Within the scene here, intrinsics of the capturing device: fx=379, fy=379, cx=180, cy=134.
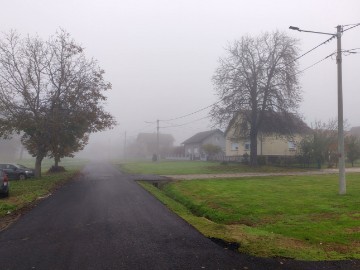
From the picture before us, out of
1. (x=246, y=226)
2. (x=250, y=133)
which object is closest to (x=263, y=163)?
(x=250, y=133)

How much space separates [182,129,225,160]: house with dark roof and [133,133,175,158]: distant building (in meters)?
16.8

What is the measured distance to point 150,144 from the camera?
10681cm

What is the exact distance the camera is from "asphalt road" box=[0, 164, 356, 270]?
264 inches

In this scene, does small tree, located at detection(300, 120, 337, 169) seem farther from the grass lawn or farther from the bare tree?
the grass lawn

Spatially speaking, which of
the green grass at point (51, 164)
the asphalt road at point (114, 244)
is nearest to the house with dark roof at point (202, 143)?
the green grass at point (51, 164)

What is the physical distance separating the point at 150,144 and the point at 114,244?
9887 centimetres

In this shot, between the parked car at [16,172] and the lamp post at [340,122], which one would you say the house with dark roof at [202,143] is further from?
the lamp post at [340,122]

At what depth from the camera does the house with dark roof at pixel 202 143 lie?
224 feet

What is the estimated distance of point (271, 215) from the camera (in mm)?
11609

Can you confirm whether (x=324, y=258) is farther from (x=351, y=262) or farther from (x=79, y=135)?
(x=79, y=135)

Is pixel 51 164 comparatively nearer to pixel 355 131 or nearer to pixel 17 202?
pixel 17 202

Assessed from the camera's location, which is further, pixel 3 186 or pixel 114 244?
pixel 3 186

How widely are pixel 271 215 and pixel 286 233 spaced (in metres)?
2.51

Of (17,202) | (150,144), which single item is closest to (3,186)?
(17,202)
